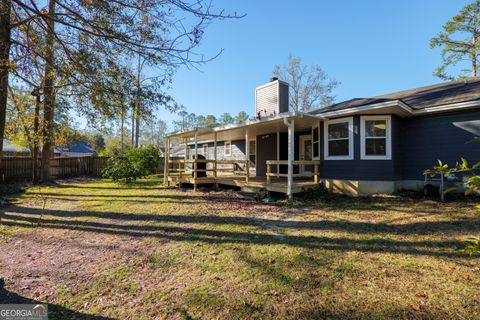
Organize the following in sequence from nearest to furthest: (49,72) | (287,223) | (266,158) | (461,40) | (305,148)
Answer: (49,72), (287,223), (305,148), (266,158), (461,40)

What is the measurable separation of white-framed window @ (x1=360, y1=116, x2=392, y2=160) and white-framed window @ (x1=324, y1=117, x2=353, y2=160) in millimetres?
364

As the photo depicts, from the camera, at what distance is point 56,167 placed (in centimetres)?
1445

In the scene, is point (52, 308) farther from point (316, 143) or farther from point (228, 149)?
point (228, 149)

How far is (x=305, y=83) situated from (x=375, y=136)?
23486 mm

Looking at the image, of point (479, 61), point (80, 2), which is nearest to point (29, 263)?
point (80, 2)

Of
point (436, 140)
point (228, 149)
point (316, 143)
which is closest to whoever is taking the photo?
point (436, 140)

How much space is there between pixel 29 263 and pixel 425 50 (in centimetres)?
2545

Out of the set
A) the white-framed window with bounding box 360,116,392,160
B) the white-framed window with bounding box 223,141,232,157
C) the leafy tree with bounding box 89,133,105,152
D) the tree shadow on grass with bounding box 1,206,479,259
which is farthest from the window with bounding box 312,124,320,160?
the leafy tree with bounding box 89,133,105,152

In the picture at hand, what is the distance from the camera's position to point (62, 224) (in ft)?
17.8

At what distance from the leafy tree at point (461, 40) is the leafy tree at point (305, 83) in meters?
Answer: 11.9

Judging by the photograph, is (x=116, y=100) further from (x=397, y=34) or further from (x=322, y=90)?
(x=322, y=90)

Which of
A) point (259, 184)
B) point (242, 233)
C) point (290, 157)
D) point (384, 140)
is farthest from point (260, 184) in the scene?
point (384, 140)

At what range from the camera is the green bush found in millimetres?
12500

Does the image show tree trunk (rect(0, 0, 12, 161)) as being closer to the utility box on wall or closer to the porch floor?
the porch floor
